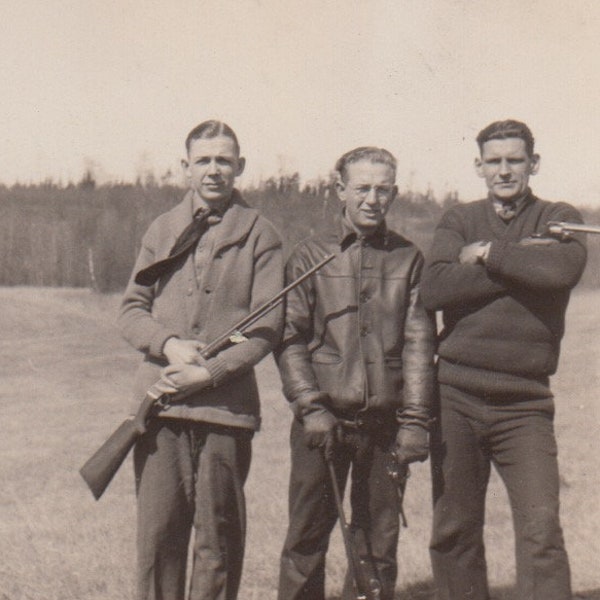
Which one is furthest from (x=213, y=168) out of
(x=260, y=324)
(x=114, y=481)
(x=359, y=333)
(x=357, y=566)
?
(x=114, y=481)

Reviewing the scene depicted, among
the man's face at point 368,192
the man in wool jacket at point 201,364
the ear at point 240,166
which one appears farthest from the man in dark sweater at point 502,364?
the ear at point 240,166

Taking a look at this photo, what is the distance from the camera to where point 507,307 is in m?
3.73

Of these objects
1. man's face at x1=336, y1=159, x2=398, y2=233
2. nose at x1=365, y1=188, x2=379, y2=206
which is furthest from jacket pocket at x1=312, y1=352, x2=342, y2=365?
nose at x1=365, y1=188, x2=379, y2=206

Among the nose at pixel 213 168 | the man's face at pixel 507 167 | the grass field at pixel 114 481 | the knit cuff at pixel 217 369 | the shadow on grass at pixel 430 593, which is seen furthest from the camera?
the grass field at pixel 114 481

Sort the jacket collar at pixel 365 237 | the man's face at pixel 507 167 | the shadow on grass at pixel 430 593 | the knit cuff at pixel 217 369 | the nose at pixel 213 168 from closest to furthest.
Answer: the knit cuff at pixel 217 369
the nose at pixel 213 168
the man's face at pixel 507 167
the jacket collar at pixel 365 237
the shadow on grass at pixel 430 593

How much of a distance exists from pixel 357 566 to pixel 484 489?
60cm

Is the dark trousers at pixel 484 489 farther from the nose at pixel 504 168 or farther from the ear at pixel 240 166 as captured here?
the ear at pixel 240 166

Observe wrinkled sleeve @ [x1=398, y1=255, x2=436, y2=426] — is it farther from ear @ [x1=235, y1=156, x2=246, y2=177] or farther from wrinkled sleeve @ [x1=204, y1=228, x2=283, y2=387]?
ear @ [x1=235, y1=156, x2=246, y2=177]

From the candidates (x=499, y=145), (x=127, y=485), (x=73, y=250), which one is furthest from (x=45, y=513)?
(x=73, y=250)

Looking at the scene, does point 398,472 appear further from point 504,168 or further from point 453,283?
point 504,168

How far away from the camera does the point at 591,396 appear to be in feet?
45.0

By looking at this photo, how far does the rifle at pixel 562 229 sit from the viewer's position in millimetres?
3615

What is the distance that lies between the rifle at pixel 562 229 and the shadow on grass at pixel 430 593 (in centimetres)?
216

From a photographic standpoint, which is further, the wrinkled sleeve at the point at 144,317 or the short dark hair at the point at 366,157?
the short dark hair at the point at 366,157
